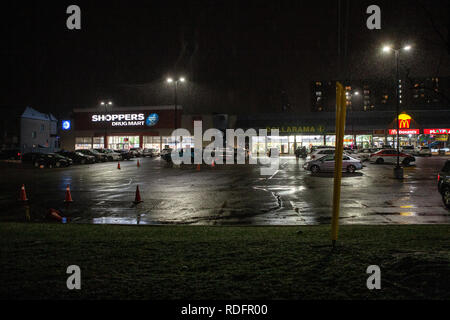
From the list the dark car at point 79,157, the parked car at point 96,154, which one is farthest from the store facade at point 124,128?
the dark car at point 79,157

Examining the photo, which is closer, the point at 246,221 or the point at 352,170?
the point at 246,221

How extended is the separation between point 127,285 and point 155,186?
15136mm

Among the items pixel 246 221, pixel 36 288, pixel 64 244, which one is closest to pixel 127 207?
pixel 246 221

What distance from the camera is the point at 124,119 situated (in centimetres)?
7350

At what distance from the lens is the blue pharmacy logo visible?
72.0m

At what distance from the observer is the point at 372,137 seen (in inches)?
2744

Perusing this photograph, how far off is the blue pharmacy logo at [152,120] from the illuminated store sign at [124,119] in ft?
3.43

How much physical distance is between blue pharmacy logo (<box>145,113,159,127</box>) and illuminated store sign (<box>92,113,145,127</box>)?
1045 mm

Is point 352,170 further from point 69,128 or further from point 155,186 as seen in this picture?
point 69,128

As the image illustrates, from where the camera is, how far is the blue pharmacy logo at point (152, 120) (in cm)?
7200

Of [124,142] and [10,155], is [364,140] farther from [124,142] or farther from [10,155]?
[10,155]

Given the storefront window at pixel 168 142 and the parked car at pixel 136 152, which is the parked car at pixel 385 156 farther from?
the storefront window at pixel 168 142

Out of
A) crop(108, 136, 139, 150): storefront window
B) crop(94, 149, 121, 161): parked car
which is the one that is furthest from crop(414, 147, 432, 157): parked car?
crop(108, 136, 139, 150): storefront window

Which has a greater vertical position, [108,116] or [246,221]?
[108,116]
